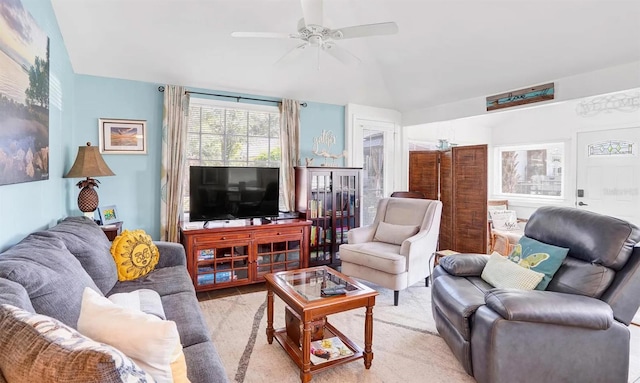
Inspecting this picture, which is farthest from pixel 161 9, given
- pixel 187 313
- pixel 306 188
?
pixel 187 313

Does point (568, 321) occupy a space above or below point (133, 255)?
below

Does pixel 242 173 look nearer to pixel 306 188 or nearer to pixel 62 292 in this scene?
pixel 306 188

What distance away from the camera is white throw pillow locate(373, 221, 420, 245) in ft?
12.0

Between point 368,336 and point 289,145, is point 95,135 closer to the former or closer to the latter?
point 289,145

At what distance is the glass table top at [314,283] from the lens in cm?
217

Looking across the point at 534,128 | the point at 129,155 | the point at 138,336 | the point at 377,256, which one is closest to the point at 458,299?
the point at 377,256

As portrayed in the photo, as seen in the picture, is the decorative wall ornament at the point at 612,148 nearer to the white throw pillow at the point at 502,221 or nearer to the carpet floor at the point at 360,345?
the white throw pillow at the point at 502,221

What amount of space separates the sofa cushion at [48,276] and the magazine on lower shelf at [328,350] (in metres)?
1.33

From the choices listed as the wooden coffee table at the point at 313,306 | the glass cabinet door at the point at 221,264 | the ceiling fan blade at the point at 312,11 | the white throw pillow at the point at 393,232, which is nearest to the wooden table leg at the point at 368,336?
the wooden coffee table at the point at 313,306

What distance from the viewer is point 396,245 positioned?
370 cm

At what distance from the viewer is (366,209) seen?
510cm

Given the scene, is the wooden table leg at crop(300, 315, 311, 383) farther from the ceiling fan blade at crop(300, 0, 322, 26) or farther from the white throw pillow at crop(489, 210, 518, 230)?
the white throw pillow at crop(489, 210, 518, 230)

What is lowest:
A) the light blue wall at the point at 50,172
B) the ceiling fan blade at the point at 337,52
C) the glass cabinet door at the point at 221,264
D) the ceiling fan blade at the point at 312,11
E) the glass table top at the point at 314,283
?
the glass cabinet door at the point at 221,264

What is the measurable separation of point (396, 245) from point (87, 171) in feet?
10.3
